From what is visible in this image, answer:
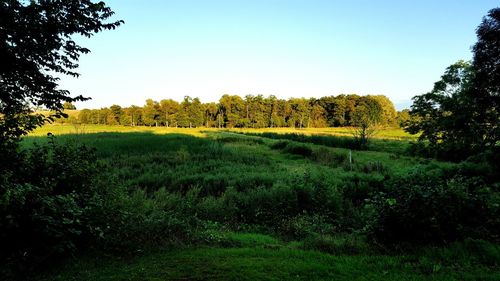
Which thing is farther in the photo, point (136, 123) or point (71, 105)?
point (136, 123)

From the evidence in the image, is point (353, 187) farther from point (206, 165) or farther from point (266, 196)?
point (206, 165)

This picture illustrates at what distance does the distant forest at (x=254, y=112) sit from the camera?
123 metres

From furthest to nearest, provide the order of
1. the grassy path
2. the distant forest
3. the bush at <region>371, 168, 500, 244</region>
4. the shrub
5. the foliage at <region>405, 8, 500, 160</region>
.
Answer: the distant forest → the shrub → the foliage at <region>405, 8, 500, 160</region> → the bush at <region>371, 168, 500, 244</region> → the grassy path

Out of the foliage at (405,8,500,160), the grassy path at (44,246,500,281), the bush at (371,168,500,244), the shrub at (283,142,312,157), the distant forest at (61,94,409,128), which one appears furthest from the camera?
the distant forest at (61,94,409,128)

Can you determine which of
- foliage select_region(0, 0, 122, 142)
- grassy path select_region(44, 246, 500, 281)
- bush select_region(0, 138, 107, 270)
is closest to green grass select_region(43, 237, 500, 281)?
grassy path select_region(44, 246, 500, 281)

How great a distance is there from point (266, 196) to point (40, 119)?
1048cm

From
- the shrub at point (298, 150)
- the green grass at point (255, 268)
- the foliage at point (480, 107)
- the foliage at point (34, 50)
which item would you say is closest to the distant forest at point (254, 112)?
the shrub at point (298, 150)

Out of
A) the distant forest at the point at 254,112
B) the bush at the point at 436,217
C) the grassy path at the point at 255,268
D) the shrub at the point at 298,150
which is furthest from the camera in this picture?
the distant forest at the point at 254,112

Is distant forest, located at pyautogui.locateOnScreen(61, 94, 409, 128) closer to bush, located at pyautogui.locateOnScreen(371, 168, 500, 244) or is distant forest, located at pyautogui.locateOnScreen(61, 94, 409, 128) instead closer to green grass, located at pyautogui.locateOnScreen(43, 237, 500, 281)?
bush, located at pyautogui.locateOnScreen(371, 168, 500, 244)

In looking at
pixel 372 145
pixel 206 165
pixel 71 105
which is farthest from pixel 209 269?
pixel 372 145

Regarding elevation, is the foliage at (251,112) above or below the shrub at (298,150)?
above

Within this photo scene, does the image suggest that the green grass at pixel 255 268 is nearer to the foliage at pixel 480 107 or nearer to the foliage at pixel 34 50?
the foliage at pixel 34 50

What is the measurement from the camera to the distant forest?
404ft

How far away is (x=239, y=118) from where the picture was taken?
124750 millimetres
